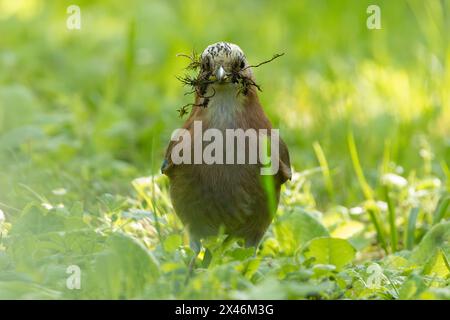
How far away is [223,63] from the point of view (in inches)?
146

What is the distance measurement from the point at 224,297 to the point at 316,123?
323 centimetres

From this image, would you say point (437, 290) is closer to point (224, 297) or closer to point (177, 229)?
point (224, 297)

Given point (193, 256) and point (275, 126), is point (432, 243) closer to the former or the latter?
point (193, 256)

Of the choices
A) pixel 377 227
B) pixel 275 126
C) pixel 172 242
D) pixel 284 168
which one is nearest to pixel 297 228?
pixel 284 168

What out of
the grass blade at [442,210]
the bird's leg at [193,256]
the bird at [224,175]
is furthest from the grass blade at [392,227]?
the bird's leg at [193,256]

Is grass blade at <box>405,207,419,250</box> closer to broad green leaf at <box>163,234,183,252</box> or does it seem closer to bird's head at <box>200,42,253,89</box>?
bird's head at <box>200,42,253,89</box>

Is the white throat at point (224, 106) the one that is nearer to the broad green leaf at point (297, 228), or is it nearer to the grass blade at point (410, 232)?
the broad green leaf at point (297, 228)

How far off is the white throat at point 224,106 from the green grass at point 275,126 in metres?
0.27

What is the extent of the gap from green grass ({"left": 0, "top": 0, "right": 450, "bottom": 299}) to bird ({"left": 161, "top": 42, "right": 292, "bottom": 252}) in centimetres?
16

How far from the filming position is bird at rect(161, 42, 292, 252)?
12.2 ft

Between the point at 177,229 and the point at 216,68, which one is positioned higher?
the point at 216,68

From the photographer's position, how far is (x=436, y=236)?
386 cm

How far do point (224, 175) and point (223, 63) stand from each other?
Result: 0.44m
